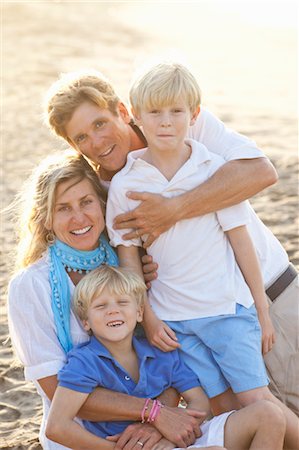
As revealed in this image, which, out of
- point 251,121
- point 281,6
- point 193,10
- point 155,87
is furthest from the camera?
point 193,10

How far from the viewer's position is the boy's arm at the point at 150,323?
3676 mm

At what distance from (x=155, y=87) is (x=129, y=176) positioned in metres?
0.42

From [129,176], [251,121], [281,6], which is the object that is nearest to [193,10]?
[281,6]

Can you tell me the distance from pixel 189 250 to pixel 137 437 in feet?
2.62

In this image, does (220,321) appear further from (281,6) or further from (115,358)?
(281,6)

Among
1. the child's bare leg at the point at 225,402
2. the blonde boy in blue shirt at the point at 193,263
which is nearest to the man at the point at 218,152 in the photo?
the blonde boy in blue shirt at the point at 193,263

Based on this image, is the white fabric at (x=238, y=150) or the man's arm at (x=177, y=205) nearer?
the man's arm at (x=177, y=205)

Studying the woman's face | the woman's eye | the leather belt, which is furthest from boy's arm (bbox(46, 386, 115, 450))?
the leather belt

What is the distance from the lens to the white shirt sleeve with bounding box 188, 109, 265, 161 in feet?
13.3

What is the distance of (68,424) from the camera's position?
3.48 m

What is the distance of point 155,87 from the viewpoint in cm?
365

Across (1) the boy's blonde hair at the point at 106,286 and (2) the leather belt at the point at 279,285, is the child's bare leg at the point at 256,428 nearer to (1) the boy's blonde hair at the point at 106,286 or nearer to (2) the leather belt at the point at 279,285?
(1) the boy's blonde hair at the point at 106,286

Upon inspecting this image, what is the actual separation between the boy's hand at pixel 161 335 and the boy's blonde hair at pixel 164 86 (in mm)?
898

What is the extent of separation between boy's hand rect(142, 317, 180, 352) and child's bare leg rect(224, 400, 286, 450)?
1.28 ft
